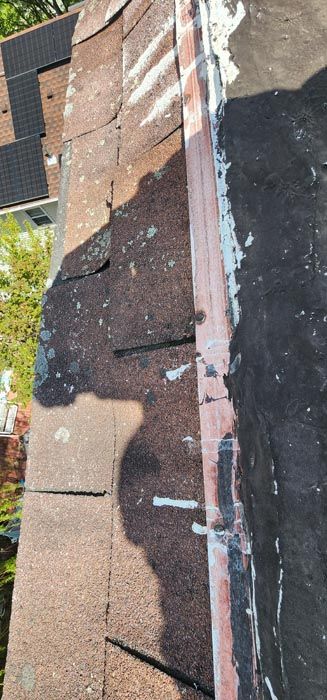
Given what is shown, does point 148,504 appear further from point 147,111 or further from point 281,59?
point 147,111

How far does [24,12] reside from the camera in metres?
14.3

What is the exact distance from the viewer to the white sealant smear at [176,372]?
5.06 feet

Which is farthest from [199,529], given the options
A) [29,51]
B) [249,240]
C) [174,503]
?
[29,51]

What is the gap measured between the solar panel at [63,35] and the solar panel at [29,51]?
0.10 metres

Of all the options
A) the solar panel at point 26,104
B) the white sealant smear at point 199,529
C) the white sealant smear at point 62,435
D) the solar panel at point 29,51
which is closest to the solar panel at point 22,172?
the solar panel at point 26,104

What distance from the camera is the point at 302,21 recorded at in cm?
116

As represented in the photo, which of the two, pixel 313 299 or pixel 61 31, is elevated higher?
pixel 61 31

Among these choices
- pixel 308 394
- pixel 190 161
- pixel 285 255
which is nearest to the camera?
pixel 308 394

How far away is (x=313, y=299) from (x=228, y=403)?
14.2 inches

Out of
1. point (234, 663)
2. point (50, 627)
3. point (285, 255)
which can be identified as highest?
point (285, 255)

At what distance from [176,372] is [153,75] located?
149 centimetres

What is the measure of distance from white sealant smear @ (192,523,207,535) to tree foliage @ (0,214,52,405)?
6516mm

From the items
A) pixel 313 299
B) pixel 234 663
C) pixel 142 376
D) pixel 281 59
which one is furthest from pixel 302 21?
pixel 234 663

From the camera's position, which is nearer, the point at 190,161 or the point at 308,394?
the point at 308,394
